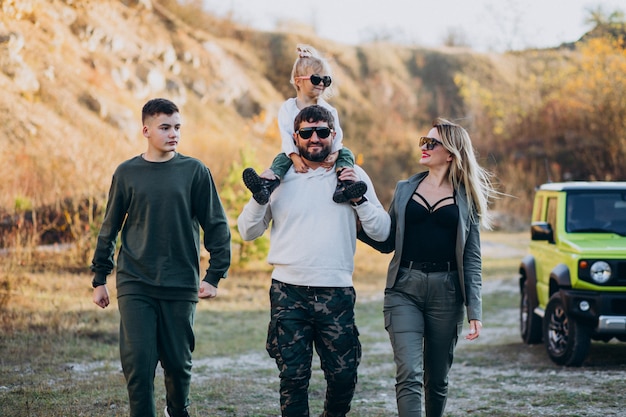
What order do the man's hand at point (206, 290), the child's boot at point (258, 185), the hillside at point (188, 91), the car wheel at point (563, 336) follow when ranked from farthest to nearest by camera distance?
the hillside at point (188, 91) → the car wheel at point (563, 336) → the man's hand at point (206, 290) → the child's boot at point (258, 185)

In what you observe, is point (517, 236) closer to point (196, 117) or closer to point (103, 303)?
point (196, 117)

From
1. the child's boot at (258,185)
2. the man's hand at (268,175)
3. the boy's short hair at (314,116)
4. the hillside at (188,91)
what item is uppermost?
the hillside at (188,91)

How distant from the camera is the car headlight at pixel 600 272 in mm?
8461

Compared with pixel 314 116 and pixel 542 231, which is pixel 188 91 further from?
pixel 314 116

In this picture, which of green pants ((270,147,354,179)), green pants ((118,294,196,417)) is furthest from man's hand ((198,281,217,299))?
green pants ((270,147,354,179))

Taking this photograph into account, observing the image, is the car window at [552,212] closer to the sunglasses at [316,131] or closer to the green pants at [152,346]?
the sunglasses at [316,131]

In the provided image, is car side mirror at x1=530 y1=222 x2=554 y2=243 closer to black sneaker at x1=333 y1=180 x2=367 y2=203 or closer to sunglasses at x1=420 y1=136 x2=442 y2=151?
sunglasses at x1=420 y1=136 x2=442 y2=151

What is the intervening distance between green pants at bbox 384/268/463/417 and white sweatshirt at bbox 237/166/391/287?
1.37 ft

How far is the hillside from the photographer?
1644 cm

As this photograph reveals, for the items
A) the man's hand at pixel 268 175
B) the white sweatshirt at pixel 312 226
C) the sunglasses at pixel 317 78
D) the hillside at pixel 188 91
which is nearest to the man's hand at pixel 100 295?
the white sweatshirt at pixel 312 226

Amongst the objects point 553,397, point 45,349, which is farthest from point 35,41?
point 553,397

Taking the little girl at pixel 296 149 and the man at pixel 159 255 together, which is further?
the man at pixel 159 255

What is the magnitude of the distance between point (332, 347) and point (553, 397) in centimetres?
330

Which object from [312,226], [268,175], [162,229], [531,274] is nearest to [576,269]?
[531,274]
